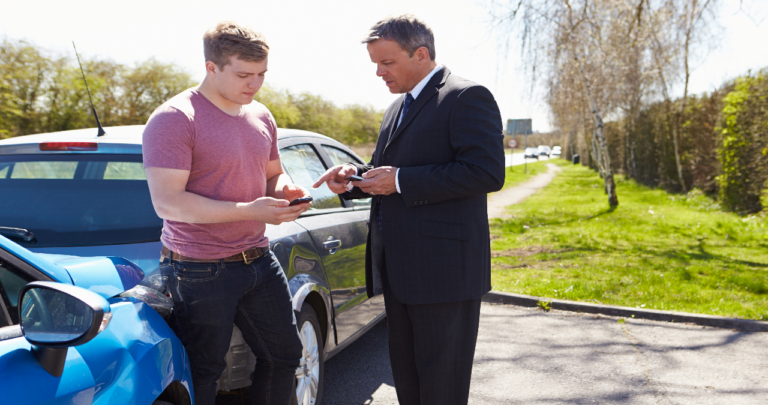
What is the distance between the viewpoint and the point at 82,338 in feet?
4.16

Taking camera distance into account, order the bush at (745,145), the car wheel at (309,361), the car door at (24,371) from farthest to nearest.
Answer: the bush at (745,145) → the car wheel at (309,361) → the car door at (24,371)

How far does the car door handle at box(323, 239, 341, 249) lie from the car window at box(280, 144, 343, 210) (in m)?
0.24

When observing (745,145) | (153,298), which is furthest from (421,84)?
(745,145)

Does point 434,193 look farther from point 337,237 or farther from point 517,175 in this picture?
point 517,175

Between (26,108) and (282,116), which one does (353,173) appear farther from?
(282,116)

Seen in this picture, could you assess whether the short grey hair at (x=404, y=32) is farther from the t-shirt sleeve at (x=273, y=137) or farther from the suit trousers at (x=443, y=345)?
the suit trousers at (x=443, y=345)

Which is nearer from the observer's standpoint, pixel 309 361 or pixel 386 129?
pixel 386 129

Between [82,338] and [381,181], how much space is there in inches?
51.3

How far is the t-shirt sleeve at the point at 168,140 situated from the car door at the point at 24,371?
525 mm

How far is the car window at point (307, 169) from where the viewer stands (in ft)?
10.4

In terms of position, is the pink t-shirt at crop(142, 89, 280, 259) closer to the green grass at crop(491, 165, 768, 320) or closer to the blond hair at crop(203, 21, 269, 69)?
the blond hair at crop(203, 21, 269, 69)

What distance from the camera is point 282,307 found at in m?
2.22

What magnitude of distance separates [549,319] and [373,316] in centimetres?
227

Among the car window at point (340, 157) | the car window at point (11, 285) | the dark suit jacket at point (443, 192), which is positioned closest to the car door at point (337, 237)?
the car window at point (340, 157)
